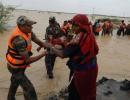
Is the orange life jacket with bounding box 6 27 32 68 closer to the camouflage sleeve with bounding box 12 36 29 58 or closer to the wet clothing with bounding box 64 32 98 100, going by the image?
the camouflage sleeve with bounding box 12 36 29 58

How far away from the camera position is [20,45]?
18.7 feet

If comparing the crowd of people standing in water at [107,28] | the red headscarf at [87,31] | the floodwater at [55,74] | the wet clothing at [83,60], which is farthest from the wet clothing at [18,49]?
the crowd of people standing in water at [107,28]

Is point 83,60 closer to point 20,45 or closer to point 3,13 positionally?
point 20,45

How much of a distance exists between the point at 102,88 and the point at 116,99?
0.63 meters

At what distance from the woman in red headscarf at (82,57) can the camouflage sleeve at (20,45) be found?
1.76ft

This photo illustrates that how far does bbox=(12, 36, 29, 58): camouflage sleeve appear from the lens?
571cm

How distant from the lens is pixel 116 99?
6.98 metres

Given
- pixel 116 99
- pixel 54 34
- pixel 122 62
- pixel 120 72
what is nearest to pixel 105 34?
pixel 122 62

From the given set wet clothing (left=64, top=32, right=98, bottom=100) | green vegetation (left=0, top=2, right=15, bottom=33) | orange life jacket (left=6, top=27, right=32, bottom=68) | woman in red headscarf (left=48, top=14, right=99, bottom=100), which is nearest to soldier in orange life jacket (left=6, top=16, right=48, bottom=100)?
orange life jacket (left=6, top=27, right=32, bottom=68)

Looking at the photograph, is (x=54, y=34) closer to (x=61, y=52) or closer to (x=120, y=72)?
(x=120, y=72)

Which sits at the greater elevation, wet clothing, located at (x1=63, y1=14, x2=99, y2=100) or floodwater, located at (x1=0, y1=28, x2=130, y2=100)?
wet clothing, located at (x1=63, y1=14, x2=99, y2=100)

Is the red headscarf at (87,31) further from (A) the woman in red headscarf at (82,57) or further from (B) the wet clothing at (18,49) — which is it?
(B) the wet clothing at (18,49)

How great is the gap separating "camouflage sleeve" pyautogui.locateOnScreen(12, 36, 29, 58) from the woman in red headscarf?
54 cm

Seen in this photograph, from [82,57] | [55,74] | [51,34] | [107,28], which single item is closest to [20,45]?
[82,57]
